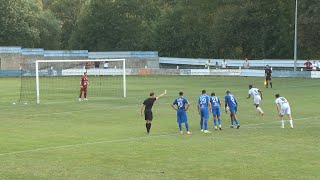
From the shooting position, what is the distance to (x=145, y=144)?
25.9 m

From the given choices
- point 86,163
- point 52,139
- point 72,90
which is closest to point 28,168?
point 86,163

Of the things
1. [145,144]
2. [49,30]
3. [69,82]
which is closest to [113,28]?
[49,30]

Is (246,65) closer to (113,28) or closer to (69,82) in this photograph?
(69,82)

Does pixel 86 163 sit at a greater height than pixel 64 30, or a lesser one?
lesser

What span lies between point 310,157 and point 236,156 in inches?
100

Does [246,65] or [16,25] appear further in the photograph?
[16,25]

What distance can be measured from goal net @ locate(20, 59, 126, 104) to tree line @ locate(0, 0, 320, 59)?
40.6 feet

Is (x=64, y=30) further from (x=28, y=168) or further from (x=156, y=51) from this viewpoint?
(x=28, y=168)

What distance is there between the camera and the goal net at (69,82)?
1943 inches

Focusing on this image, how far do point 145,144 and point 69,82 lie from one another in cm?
4404

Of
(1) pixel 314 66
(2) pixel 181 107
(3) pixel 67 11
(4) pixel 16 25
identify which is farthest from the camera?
(3) pixel 67 11

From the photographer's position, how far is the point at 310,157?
22438 mm

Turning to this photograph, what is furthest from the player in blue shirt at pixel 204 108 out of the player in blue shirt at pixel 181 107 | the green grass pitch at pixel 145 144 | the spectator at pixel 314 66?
the spectator at pixel 314 66

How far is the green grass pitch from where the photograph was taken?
20.2 m
